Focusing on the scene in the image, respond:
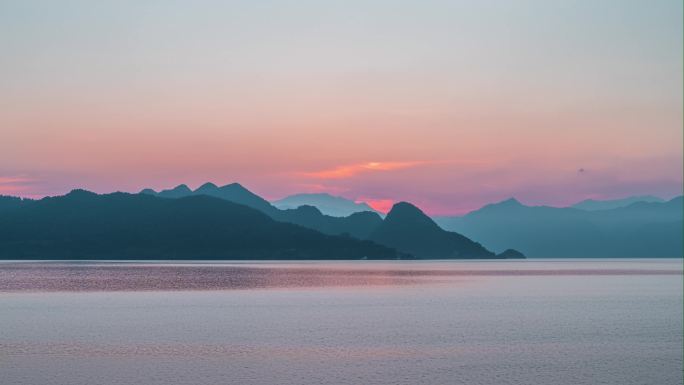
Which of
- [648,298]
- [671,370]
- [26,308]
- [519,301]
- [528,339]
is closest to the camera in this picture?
[671,370]

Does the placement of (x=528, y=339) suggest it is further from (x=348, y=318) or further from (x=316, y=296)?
(x=316, y=296)

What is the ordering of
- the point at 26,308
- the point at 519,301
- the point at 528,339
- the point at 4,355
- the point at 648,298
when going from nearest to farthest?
the point at 4,355, the point at 528,339, the point at 26,308, the point at 519,301, the point at 648,298

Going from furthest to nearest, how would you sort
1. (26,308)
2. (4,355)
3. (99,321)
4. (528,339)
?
(26,308) < (99,321) < (528,339) < (4,355)

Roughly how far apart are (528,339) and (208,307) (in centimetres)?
5481

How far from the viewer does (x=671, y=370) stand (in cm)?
5422

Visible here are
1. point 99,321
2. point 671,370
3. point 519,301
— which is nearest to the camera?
point 671,370

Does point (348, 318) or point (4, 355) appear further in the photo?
point (348, 318)

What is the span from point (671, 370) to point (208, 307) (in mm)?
72158

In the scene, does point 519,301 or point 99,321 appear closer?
point 99,321

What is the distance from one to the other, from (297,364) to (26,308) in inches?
2569

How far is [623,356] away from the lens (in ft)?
201

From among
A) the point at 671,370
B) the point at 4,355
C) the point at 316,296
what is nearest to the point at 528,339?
the point at 671,370

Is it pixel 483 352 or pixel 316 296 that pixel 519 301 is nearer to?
pixel 316 296

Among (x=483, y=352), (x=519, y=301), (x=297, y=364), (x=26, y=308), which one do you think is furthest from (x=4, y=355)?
(x=519, y=301)
